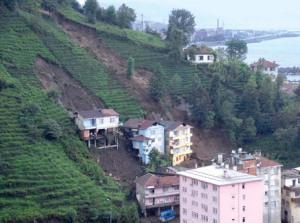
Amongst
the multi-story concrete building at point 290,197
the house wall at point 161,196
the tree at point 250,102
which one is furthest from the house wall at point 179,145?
the multi-story concrete building at point 290,197

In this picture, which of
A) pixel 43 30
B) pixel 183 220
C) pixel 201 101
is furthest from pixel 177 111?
pixel 183 220

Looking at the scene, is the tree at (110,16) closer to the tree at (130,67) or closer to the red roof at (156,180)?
the tree at (130,67)

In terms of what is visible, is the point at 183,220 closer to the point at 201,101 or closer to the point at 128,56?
the point at 201,101

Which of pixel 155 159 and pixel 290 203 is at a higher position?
pixel 155 159

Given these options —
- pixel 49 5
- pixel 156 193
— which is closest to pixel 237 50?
pixel 49 5

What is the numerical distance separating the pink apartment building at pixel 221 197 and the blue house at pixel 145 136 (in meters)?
5.39

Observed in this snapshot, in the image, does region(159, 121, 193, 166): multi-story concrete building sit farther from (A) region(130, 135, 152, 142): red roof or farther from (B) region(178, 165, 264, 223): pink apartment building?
(B) region(178, 165, 264, 223): pink apartment building

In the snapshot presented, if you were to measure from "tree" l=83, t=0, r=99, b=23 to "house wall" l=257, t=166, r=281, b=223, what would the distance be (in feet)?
57.7

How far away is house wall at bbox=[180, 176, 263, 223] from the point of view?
2656 cm

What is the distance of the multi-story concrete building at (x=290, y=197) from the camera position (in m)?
30.2

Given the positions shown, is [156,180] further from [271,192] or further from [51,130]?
[51,130]

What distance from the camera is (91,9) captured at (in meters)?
44.5

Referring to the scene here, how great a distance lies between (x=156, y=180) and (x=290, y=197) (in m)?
5.58

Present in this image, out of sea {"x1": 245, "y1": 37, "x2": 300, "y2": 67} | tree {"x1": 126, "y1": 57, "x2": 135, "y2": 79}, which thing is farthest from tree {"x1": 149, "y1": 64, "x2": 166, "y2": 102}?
sea {"x1": 245, "y1": 37, "x2": 300, "y2": 67}
